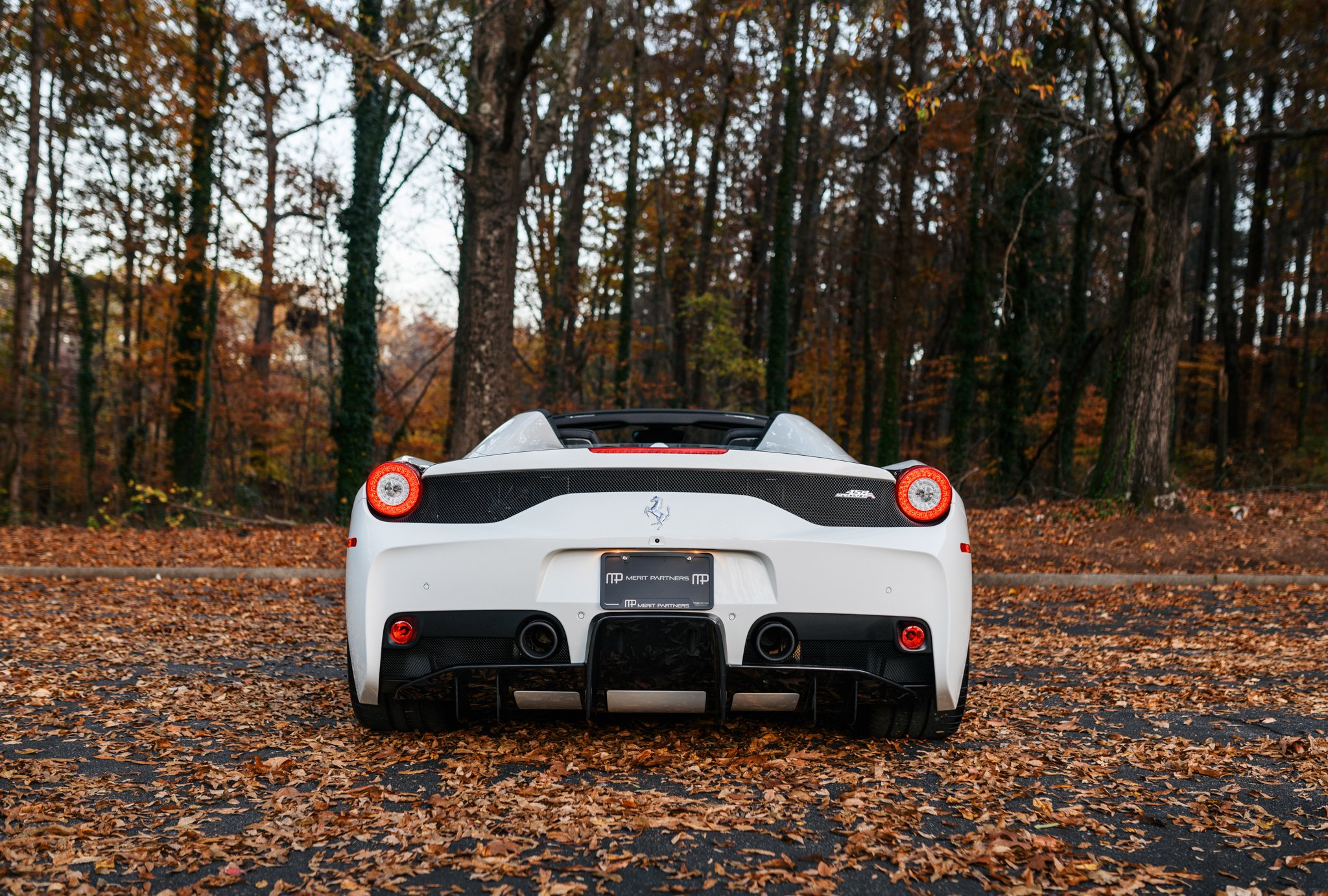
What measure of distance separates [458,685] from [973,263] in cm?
2106

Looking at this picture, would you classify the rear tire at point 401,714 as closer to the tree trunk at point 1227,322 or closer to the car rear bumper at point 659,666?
the car rear bumper at point 659,666

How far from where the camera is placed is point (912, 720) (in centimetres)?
404

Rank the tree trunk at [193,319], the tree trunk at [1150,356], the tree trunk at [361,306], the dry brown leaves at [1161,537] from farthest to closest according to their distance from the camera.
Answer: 1. the tree trunk at [193,319]
2. the tree trunk at [361,306]
3. the tree trunk at [1150,356]
4. the dry brown leaves at [1161,537]

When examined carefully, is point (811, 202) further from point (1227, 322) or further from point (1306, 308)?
point (1306, 308)

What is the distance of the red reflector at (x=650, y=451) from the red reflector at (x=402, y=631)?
2.96 ft

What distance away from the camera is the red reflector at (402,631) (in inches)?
145

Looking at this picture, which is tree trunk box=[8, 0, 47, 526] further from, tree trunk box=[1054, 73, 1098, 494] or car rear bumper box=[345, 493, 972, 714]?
tree trunk box=[1054, 73, 1098, 494]

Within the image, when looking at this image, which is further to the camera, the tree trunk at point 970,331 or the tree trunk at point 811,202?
the tree trunk at point 811,202

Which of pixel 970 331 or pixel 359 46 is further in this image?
pixel 970 331

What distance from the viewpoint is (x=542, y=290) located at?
2797cm

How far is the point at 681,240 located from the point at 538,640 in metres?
28.1

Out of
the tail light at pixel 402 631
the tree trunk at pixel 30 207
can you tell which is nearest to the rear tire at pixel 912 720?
the tail light at pixel 402 631

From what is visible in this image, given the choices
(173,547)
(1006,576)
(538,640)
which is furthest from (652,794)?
(173,547)

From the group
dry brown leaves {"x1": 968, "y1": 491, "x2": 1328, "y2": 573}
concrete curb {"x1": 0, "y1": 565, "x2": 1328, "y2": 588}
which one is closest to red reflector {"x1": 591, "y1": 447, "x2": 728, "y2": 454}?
concrete curb {"x1": 0, "y1": 565, "x2": 1328, "y2": 588}
